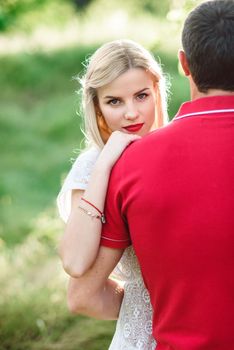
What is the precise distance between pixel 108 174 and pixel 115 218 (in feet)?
0.39

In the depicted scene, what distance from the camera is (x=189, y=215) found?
6.30 feet

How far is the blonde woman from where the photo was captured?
214 centimetres

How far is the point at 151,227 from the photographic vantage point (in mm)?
1957

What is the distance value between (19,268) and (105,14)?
15.2 m

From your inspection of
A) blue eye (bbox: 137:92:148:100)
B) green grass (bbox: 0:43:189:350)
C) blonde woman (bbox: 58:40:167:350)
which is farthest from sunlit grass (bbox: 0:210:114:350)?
blue eye (bbox: 137:92:148:100)

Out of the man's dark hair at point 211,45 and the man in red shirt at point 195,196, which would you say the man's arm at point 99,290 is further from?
the man's dark hair at point 211,45

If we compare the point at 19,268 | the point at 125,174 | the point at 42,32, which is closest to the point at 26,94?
the point at 42,32

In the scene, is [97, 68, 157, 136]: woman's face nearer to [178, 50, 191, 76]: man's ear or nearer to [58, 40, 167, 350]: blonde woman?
[58, 40, 167, 350]: blonde woman

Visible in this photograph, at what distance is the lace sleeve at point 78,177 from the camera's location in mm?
2348

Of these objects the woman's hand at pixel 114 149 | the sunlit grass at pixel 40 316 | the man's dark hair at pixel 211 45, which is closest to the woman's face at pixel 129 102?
the woman's hand at pixel 114 149

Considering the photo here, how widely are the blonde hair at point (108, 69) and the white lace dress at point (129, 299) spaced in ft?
0.62

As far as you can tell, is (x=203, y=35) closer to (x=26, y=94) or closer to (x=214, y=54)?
(x=214, y=54)

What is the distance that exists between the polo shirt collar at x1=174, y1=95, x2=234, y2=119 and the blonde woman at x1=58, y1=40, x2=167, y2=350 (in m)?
0.27

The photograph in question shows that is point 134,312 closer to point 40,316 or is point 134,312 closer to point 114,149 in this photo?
point 114,149
